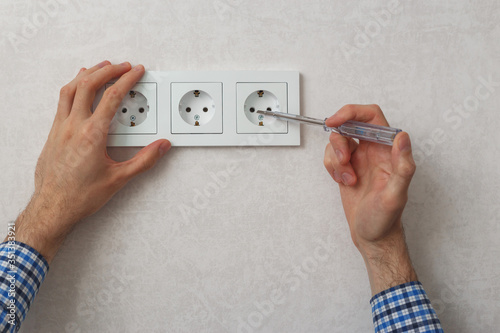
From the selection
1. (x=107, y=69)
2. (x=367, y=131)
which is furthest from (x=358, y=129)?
(x=107, y=69)

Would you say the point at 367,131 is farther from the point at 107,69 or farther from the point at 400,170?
the point at 107,69

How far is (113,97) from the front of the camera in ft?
2.15

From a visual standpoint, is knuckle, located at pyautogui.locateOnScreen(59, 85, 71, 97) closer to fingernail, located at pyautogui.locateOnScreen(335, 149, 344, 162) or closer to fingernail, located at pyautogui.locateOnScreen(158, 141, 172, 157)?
fingernail, located at pyautogui.locateOnScreen(158, 141, 172, 157)

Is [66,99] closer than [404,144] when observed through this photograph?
No

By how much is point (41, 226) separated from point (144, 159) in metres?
0.20

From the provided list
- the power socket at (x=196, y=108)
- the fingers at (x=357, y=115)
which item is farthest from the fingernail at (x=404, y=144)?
the power socket at (x=196, y=108)

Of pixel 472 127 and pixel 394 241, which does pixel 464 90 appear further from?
pixel 394 241

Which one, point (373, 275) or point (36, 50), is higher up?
point (36, 50)

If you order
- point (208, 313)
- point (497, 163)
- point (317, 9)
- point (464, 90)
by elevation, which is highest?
point (317, 9)

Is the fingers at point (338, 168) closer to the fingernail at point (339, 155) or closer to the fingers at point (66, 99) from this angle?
the fingernail at point (339, 155)

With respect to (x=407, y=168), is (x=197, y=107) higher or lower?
higher

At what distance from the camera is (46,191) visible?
635 millimetres

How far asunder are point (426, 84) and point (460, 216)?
267 mm

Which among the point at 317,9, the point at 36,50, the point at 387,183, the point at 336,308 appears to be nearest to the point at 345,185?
the point at 387,183
